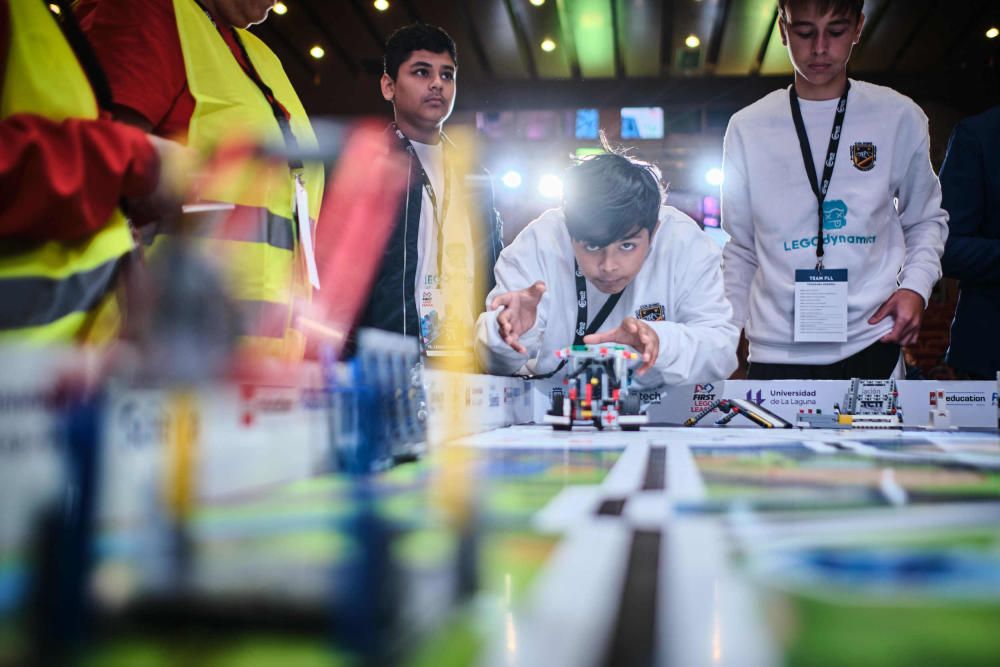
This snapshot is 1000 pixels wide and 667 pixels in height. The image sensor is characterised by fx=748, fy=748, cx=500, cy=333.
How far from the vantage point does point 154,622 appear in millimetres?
451

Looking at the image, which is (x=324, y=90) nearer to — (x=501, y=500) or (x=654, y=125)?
(x=654, y=125)

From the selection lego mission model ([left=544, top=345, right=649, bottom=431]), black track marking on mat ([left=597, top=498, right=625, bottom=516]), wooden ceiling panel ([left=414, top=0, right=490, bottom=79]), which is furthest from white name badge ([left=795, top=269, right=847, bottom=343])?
wooden ceiling panel ([left=414, top=0, right=490, bottom=79])

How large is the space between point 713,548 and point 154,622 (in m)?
0.41

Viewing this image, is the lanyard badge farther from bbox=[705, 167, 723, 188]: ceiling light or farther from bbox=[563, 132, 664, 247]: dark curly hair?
bbox=[705, 167, 723, 188]: ceiling light

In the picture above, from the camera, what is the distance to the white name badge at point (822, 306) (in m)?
2.36

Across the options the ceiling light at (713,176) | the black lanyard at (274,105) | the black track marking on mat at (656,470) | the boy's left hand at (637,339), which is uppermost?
the ceiling light at (713,176)

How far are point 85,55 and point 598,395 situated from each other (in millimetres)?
1377

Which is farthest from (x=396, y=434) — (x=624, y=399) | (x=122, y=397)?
(x=624, y=399)

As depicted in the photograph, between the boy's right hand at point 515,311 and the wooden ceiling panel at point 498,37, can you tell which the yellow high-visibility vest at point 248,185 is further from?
the wooden ceiling panel at point 498,37

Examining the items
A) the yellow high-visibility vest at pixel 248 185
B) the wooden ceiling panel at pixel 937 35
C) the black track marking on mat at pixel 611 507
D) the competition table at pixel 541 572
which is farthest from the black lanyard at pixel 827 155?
the wooden ceiling panel at pixel 937 35

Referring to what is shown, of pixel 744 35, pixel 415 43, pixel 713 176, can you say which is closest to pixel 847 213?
pixel 415 43

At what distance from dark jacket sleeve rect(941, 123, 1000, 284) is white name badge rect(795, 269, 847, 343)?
406 mm

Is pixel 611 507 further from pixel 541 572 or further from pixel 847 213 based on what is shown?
pixel 847 213

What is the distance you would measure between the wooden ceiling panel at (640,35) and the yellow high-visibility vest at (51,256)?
16.5 feet
